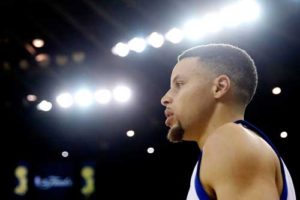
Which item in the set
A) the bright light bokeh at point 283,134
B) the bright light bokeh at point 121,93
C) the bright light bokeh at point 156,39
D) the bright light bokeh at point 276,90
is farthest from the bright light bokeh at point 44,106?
the bright light bokeh at point 283,134

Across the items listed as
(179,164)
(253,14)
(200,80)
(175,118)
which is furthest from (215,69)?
(179,164)

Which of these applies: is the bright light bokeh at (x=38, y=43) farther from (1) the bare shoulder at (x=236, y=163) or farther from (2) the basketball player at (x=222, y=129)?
(1) the bare shoulder at (x=236, y=163)

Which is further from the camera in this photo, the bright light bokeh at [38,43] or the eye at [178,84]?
the bright light bokeh at [38,43]

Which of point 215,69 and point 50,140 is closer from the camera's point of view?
point 215,69

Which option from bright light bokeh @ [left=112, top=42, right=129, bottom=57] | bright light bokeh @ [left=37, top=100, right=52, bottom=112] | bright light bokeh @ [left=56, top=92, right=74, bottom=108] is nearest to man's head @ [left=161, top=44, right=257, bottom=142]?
bright light bokeh @ [left=112, top=42, right=129, bottom=57]

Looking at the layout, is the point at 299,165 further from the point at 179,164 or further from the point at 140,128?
the point at 140,128

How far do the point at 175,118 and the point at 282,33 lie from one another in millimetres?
5152

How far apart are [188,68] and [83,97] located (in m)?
6.39

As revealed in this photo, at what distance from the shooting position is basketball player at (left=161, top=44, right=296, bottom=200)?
114 cm

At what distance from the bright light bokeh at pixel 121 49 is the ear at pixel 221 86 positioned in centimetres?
550

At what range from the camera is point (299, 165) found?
891 cm

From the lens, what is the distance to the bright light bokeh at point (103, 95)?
25.5 ft

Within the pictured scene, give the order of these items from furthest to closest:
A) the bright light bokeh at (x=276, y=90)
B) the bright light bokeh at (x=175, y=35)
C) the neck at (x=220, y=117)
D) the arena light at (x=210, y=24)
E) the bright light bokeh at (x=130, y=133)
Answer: the bright light bokeh at (x=130, y=133) → the bright light bokeh at (x=276, y=90) → the bright light bokeh at (x=175, y=35) → the arena light at (x=210, y=24) → the neck at (x=220, y=117)

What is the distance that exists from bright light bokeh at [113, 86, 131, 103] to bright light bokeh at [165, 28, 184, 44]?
156 cm
